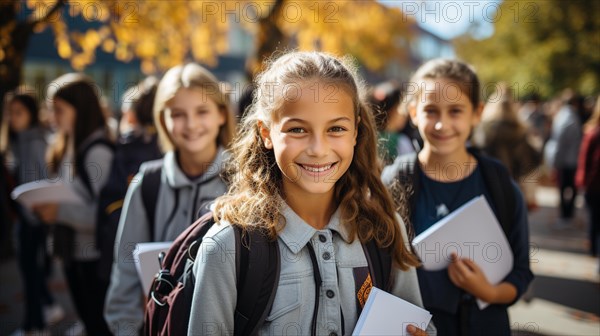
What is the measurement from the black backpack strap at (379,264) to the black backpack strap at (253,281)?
35 centimetres

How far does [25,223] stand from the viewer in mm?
4867

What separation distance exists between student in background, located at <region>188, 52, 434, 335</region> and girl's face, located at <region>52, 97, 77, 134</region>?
246 centimetres

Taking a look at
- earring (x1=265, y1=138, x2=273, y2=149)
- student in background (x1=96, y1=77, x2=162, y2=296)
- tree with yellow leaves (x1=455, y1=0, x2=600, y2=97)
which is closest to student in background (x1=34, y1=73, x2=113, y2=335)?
student in background (x1=96, y1=77, x2=162, y2=296)

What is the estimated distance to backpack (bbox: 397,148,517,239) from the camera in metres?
2.52

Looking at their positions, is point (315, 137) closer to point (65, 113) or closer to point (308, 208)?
point (308, 208)

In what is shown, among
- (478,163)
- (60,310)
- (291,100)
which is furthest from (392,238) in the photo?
(60,310)

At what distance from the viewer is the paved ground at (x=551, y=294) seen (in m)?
4.68

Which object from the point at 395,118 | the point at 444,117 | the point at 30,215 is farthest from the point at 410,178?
the point at 30,215

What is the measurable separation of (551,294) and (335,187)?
4527 mm

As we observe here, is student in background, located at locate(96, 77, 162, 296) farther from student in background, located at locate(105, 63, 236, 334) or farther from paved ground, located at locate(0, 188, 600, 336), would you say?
paved ground, located at locate(0, 188, 600, 336)

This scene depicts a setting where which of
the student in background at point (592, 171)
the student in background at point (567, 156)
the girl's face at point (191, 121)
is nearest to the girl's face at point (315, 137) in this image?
the girl's face at point (191, 121)

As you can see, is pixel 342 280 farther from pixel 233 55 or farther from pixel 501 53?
pixel 233 55

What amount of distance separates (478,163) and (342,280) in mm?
1180

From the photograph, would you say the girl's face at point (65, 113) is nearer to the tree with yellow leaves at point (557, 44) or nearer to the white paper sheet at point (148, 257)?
the white paper sheet at point (148, 257)
